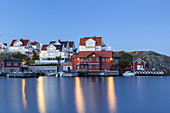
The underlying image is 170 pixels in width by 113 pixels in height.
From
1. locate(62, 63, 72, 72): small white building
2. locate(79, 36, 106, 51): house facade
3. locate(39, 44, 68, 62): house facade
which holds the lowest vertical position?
locate(62, 63, 72, 72): small white building

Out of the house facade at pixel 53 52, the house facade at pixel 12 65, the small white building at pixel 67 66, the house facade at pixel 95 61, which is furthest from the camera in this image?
the house facade at pixel 53 52

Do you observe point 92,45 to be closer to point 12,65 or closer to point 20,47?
point 12,65

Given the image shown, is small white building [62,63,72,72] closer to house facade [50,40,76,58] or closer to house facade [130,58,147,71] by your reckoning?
house facade [50,40,76,58]

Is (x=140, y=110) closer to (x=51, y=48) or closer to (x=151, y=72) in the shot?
(x=151, y=72)

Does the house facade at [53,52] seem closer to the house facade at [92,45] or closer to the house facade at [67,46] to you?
the house facade at [67,46]

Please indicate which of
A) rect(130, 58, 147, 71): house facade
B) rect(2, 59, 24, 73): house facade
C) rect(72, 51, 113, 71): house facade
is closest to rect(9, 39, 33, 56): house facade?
rect(2, 59, 24, 73): house facade

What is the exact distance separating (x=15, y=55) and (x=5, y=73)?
1706 cm

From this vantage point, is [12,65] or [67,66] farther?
[67,66]

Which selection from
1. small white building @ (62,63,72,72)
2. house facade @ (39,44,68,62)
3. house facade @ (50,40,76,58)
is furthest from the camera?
house facade @ (50,40,76,58)

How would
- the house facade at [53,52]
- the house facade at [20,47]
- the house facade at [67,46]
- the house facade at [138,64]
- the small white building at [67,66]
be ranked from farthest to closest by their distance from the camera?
the house facade at [20,47]
the house facade at [67,46]
the house facade at [53,52]
the small white building at [67,66]
the house facade at [138,64]

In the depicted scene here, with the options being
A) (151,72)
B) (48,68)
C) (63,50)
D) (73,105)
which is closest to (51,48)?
(63,50)

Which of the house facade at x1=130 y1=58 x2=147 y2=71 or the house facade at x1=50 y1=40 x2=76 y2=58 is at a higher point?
the house facade at x1=50 y1=40 x2=76 y2=58

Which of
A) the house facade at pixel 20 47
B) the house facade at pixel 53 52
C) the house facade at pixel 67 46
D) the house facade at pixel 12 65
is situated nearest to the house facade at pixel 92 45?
the house facade at pixel 67 46

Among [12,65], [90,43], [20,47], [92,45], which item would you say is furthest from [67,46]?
[12,65]
